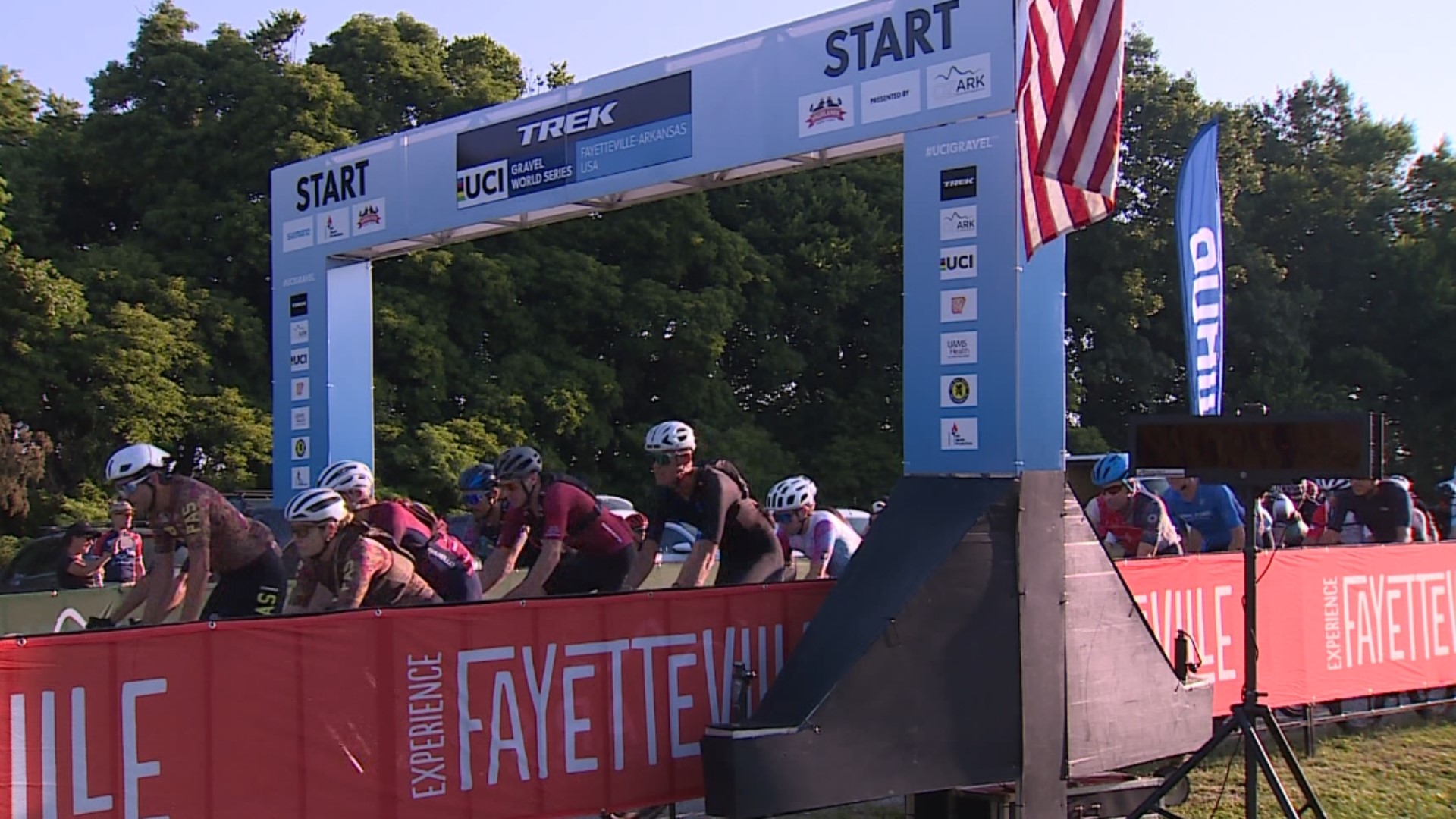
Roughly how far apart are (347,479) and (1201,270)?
8.84 meters

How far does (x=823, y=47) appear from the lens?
29.8ft

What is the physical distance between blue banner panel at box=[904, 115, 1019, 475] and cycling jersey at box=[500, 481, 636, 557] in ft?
5.55

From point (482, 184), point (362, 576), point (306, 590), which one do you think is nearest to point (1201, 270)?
point (482, 184)

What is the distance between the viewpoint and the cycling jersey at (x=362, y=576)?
691 cm

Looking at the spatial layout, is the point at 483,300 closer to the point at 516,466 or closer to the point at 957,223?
the point at 516,466

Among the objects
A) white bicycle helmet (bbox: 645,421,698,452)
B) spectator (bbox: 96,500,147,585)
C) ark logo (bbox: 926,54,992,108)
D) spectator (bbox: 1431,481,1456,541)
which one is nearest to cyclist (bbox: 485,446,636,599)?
white bicycle helmet (bbox: 645,421,698,452)

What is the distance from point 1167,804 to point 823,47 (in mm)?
4718

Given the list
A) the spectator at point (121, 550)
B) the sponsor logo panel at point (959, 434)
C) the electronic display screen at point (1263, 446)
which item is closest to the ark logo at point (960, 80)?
the sponsor logo panel at point (959, 434)

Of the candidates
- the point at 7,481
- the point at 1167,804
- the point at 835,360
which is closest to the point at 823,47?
the point at 1167,804

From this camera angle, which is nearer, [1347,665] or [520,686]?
[520,686]

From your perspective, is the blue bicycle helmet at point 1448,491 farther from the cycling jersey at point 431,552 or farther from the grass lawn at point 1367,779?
the cycling jersey at point 431,552

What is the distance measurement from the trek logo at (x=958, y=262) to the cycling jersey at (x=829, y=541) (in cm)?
249

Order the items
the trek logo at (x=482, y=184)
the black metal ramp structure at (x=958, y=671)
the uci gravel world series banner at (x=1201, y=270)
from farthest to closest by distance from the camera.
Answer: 1. the uci gravel world series banner at (x=1201, y=270)
2. the trek logo at (x=482, y=184)
3. the black metal ramp structure at (x=958, y=671)

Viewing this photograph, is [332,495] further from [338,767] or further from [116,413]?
[116,413]
